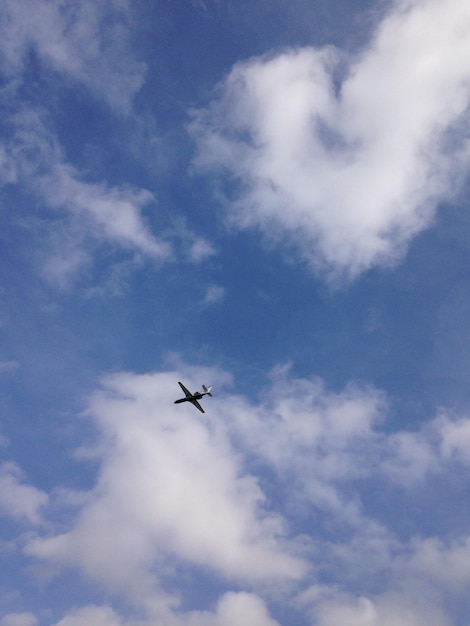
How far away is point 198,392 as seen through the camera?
194 meters
